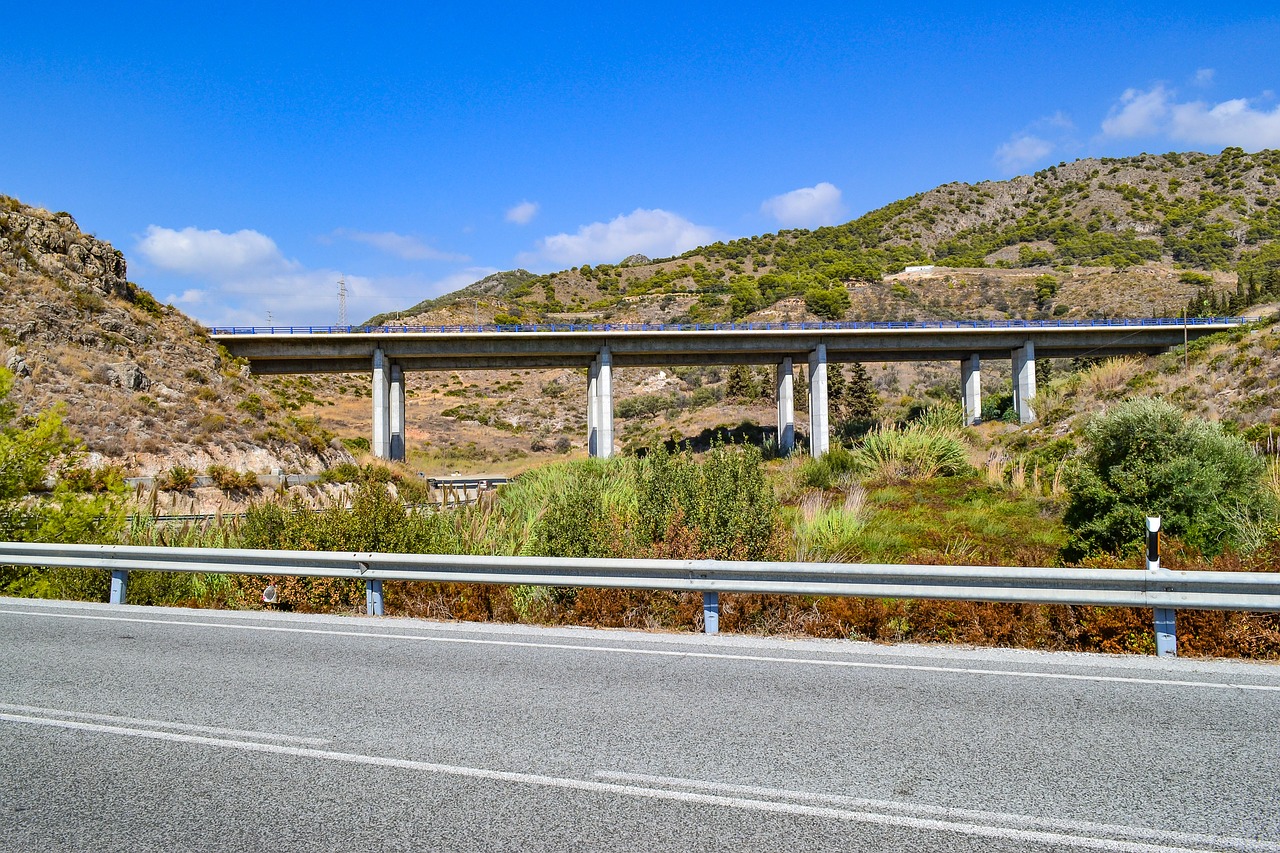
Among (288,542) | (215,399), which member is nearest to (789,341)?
(215,399)

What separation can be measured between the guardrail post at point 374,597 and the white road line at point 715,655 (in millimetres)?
834

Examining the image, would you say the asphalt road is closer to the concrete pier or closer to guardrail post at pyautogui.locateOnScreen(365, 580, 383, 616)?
guardrail post at pyautogui.locateOnScreen(365, 580, 383, 616)

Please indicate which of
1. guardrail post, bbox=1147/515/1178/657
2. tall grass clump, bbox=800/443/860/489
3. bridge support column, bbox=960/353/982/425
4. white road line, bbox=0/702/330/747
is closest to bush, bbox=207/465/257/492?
tall grass clump, bbox=800/443/860/489

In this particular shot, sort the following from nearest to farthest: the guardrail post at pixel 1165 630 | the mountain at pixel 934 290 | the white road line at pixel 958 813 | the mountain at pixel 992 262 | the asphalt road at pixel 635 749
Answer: the white road line at pixel 958 813 → the asphalt road at pixel 635 749 → the guardrail post at pixel 1165 630 → the mountain at pixel 934 290 → the mountain at pixel 992 262

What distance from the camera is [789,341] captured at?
59844mm

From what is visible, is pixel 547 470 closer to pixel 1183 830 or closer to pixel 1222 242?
pixel 1183 830

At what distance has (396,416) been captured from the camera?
189ft

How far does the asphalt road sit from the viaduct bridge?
48.0 m

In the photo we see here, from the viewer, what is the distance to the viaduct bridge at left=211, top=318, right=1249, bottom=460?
185ft

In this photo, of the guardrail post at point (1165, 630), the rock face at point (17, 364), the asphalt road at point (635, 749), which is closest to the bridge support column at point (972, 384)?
the rock face at point (17, 364)

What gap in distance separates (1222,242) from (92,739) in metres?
141

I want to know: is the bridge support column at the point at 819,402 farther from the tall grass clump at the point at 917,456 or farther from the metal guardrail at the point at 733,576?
the metal guardrail at the point at 733,576

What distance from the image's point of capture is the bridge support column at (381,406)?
55.6 m

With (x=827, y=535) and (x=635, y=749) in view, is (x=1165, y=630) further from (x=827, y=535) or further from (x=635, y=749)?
(x=827, y=535)
